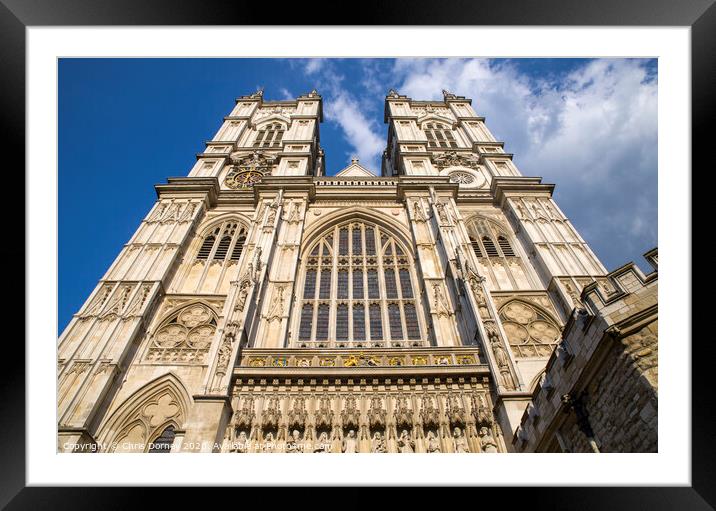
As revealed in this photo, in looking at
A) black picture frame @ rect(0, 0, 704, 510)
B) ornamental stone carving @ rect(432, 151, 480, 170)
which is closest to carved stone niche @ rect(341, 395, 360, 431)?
black picture frame @ rect(0, 0, 704, 510)

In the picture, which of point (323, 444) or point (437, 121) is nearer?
point (323, 444)

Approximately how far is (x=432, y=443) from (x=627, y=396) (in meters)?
5.23

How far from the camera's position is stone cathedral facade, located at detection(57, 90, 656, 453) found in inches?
396

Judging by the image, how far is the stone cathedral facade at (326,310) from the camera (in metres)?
10.1

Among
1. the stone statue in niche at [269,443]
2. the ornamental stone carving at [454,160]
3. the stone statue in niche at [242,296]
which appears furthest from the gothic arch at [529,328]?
the ornamental stone carving at [454,160]

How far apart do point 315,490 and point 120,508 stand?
2042 mm

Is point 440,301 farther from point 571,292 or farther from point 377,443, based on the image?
point 377,443

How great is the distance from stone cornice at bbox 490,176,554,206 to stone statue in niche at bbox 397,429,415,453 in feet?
44.7

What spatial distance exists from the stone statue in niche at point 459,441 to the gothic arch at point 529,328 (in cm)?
457

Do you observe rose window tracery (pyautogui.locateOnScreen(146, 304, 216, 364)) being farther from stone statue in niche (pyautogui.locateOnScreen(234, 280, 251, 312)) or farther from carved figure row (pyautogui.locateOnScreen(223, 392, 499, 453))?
carved figure row (pyautogui.locateOnScreen(223, 392, 499, 453))

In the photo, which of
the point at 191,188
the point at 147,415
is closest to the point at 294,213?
the point at 191,188

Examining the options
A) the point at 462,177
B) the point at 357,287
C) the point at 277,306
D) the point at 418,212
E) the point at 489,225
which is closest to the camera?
the point at 277,306

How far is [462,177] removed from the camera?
23.1m
